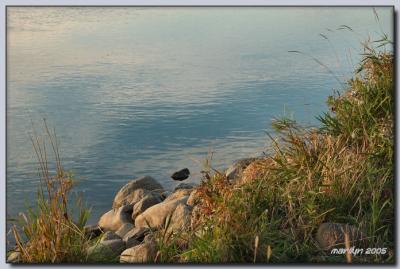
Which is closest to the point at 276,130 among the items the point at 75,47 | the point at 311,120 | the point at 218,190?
the point at 311,120

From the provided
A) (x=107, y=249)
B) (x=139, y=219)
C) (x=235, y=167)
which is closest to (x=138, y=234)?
(x=139, y=219)

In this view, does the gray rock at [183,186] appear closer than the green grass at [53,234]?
No

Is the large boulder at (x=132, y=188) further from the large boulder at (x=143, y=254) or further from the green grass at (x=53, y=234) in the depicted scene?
the green grass at (x=53, y=234)

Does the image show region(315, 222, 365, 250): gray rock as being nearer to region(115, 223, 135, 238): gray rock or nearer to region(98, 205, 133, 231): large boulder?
region(115, 223, 135, 238): gray rock

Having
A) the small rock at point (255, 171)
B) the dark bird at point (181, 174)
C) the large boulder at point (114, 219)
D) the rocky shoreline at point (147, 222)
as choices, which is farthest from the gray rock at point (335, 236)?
the large boulder at point (114, 219)

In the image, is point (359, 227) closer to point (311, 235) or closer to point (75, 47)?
point (311, 235)

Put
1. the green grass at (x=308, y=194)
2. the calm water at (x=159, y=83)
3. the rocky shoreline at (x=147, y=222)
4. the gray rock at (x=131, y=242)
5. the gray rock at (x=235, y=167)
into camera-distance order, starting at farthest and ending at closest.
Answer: the gray rock at (x=235, y=167)
the gray rock at (x=131, y=242)
the calm water at (x=159, y=83)
the rocky shoreline at (x=147, y=222)
the green grass at (x=308, y=194)

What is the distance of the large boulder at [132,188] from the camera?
30.7 ft

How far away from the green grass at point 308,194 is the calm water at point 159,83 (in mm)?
556

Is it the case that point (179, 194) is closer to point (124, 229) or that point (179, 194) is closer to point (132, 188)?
point (124, 229)

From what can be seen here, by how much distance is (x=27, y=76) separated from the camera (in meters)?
7.62

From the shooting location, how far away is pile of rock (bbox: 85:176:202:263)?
6117 mm

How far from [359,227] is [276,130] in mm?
1579

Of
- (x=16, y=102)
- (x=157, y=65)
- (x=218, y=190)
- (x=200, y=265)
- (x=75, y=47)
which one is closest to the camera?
(x=200, y=265)
